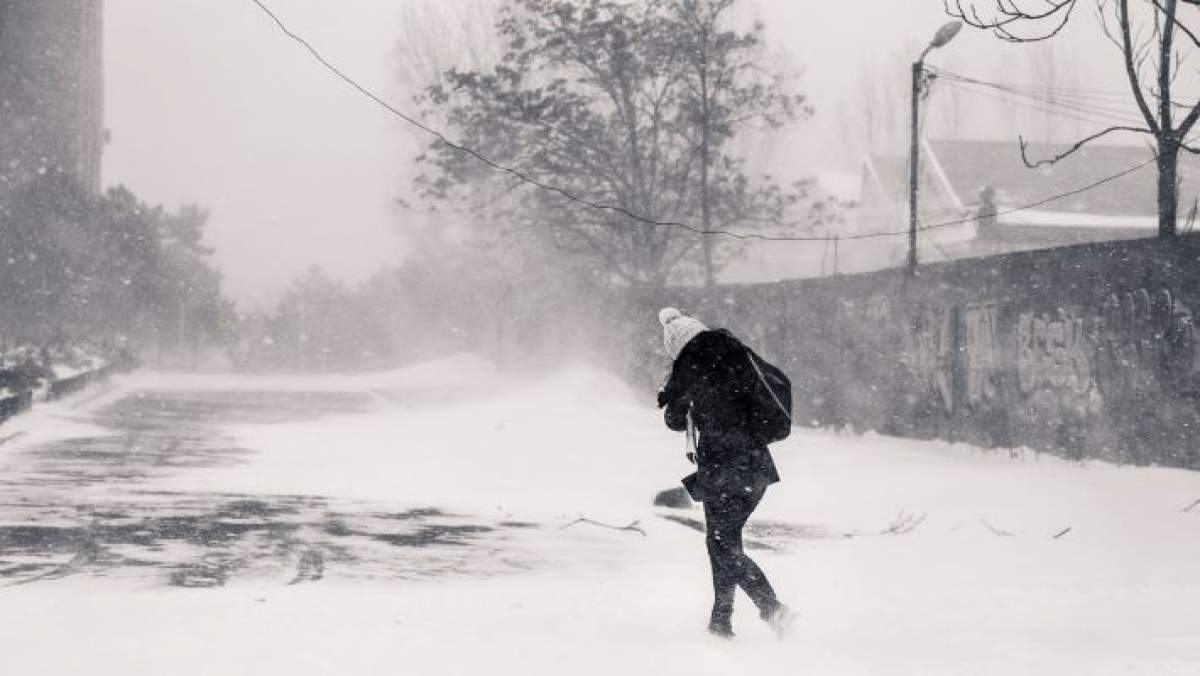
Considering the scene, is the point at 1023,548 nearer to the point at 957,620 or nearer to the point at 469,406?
the point at 957,620

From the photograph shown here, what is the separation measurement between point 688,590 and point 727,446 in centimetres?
203

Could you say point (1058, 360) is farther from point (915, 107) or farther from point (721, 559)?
point (721, 559)

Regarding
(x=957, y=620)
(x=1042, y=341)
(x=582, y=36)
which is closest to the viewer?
(x=957, y=620)

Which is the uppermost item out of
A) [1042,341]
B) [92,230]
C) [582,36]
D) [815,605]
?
[582,36]

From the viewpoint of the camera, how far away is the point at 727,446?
6.21m

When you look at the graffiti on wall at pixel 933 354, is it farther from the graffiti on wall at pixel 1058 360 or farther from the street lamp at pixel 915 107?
the graffiti on wall at pixel 1058 360

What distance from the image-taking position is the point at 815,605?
7566 millimetres

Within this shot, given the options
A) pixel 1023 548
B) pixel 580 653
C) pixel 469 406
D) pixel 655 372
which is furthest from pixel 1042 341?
pixel 469 406

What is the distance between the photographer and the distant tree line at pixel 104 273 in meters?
43.9

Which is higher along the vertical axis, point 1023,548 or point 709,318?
point 709,318

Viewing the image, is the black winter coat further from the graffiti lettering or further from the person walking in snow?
the graffiti lettering

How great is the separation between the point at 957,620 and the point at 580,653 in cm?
234

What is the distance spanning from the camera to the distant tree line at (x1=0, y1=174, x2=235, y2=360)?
43.9 m

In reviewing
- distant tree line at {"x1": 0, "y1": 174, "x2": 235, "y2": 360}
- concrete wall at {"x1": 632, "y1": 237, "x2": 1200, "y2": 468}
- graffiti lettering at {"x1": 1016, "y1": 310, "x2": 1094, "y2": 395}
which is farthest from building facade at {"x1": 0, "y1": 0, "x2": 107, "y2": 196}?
graffiti lettering at {"x1": 1016, "y1": 310, "x2": 1094, "y2": 395}
